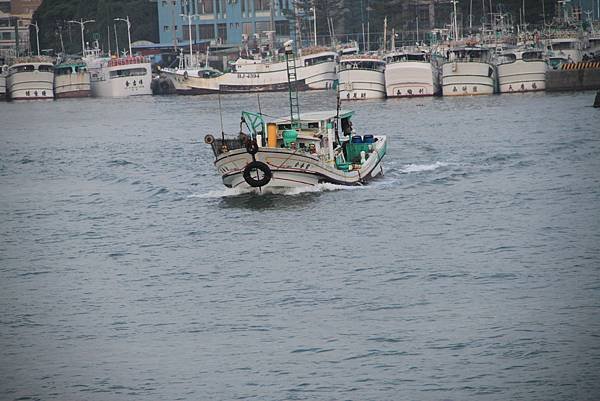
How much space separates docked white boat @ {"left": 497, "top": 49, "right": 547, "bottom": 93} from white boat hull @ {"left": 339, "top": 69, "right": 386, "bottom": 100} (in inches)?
363

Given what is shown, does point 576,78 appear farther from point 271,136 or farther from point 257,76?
point 271,136

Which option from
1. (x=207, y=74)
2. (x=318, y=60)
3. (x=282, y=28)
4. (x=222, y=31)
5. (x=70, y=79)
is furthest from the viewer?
(x=222, y=31)

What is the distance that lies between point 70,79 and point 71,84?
585 millimetres

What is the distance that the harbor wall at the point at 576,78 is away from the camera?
342 feet

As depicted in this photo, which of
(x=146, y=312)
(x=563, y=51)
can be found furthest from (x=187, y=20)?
(x=146, y=312)

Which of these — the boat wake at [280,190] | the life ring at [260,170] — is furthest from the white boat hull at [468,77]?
the life ring at [260,170]

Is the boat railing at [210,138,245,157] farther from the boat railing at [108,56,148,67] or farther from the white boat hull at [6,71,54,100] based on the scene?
the white boat hull at [6,71,54,100]

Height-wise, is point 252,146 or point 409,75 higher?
point 409,75

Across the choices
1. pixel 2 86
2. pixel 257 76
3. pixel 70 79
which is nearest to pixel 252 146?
pixel 257 76

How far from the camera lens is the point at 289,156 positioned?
45.9m

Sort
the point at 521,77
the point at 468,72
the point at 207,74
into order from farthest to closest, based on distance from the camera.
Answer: the point at 207,74
the point at 521,77
the point at 468,72

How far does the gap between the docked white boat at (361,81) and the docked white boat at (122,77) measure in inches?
1232

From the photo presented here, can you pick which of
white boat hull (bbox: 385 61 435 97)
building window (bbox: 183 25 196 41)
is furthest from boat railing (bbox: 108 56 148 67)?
white boat hull (bbox: 385 61 435 97)

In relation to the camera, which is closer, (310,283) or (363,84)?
(310,283)
